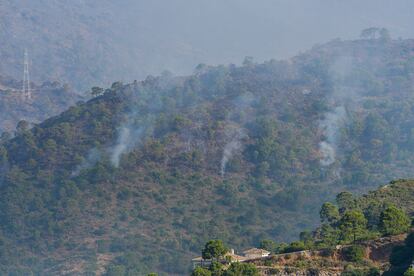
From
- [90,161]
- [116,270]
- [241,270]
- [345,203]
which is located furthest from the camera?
[90,161]

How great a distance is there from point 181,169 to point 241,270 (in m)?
90.9

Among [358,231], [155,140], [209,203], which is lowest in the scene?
[358,231]

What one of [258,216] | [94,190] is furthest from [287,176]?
[94,190]

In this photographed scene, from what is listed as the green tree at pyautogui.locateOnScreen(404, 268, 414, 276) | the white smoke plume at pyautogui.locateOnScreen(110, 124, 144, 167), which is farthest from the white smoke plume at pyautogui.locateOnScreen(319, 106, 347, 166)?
the green tree at pyautogui.locateOnScreen(404, 268, 414, 276)

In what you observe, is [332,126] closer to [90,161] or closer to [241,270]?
[90,161]

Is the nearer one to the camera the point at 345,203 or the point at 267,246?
the point at 267,246

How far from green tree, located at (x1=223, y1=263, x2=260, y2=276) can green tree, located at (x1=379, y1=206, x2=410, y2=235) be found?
9.52 metres

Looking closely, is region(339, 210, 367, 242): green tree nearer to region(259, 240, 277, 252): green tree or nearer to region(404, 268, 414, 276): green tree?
region(259, 240, 277, 252): green tree

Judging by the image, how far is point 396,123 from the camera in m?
180

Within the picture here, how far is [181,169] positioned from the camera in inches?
6186

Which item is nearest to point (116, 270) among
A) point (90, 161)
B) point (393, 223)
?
point (90, 161)

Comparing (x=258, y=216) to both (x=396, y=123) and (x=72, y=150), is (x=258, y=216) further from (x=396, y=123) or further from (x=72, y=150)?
(x=396, y=123)

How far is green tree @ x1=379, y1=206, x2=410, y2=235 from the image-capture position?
7069 centimetres

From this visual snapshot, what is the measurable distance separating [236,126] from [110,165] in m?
24.1
